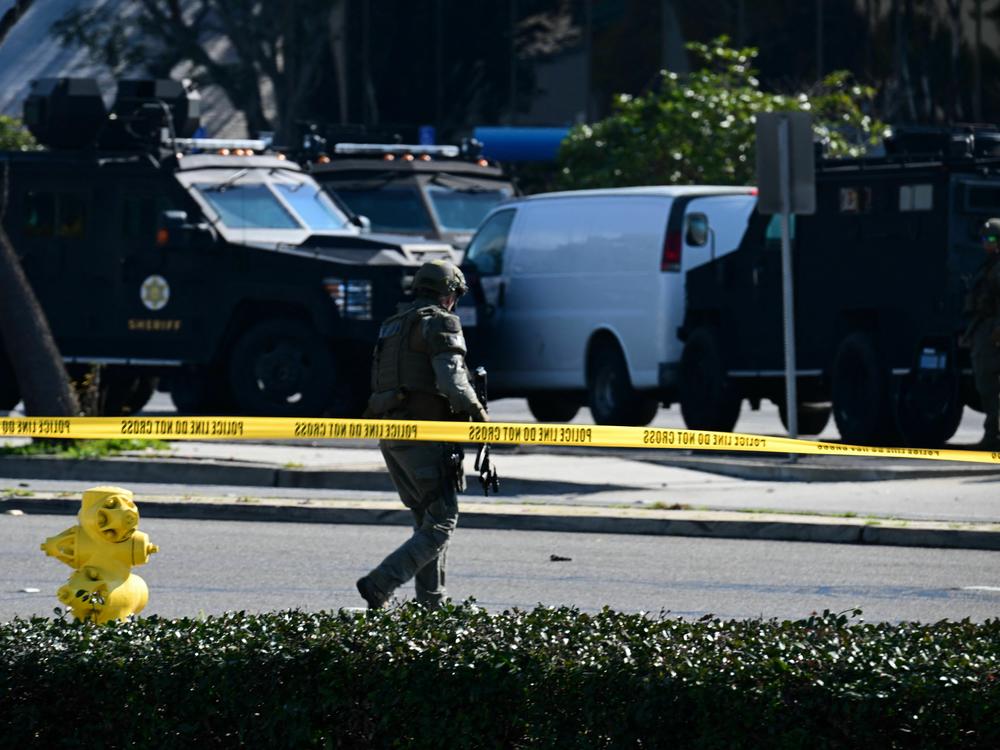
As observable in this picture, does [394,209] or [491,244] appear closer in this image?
[491,244]

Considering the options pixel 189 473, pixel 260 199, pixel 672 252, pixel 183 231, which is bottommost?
pixel 189 473

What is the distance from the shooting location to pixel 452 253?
2041cm

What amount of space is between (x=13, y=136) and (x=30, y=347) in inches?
858

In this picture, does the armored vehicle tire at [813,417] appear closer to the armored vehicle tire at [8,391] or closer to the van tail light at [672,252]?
the van tail light at [672,252]

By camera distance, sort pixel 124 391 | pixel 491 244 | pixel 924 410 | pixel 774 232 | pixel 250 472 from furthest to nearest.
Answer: pixel 124 391 < pixel 491 244 < pixel 774 232 < pixel 924 410 < pixel 250 472

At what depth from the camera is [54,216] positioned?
20125mm

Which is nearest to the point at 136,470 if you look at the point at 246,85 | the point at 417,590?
the point at 417,590

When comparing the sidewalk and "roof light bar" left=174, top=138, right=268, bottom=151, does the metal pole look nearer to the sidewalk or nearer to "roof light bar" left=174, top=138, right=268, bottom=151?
the sidewalk

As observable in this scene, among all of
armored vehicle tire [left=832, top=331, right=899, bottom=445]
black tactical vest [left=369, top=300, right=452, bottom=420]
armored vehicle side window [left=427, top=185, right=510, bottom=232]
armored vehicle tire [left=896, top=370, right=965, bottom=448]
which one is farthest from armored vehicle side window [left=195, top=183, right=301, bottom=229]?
black tactical vest [left=369, top=300, right=452, bottom=420]

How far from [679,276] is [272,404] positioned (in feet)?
12.4

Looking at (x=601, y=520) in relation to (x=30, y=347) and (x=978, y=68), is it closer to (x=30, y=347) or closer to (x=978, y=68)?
(x=30, y=347)

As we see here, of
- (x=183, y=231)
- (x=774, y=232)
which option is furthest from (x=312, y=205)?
(x=774, y=232)

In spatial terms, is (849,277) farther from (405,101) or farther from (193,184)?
(405,101)

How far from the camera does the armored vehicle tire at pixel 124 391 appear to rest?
2059cm
